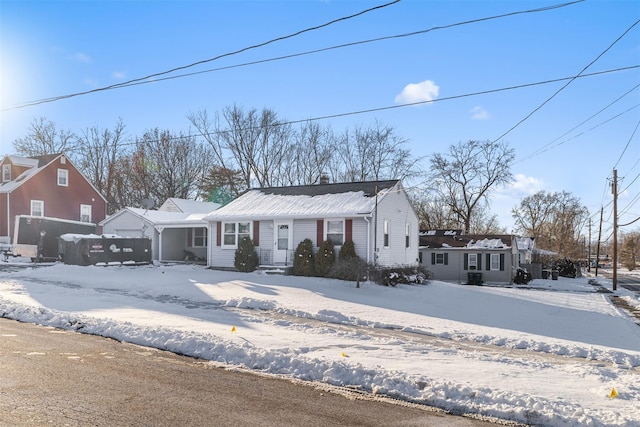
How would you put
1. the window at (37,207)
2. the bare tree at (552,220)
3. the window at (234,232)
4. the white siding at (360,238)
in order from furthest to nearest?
1. the bare tree at (552,220)
2. the window at (37,207)
3. the window at (234,232)
4. the white siding at (360,238)

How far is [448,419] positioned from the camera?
5.56m

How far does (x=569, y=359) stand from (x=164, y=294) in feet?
39.1

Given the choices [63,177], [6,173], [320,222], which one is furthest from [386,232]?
[6,173]

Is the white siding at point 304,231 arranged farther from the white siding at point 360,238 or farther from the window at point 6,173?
the window at point 6,173

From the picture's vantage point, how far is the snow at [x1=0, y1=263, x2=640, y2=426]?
6.44 metres

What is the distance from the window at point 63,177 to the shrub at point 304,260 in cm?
2623

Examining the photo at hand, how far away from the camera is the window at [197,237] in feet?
107

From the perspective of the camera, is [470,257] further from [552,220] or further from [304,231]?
[552,220]

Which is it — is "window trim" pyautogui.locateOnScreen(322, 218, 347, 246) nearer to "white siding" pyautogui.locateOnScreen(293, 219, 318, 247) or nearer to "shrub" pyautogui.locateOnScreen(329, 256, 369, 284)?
"white siding" pyautogui.locateOnScreen(293, 219, 318, 247)

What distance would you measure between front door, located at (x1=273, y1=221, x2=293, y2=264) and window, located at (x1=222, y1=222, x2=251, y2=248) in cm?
161

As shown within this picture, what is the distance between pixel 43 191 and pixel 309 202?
24.9m

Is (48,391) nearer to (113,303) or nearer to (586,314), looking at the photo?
(113,303)

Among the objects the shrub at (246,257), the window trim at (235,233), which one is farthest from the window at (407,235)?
the window trim at (235,233)

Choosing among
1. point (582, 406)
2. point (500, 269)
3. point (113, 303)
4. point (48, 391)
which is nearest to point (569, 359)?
point (582, 406)
